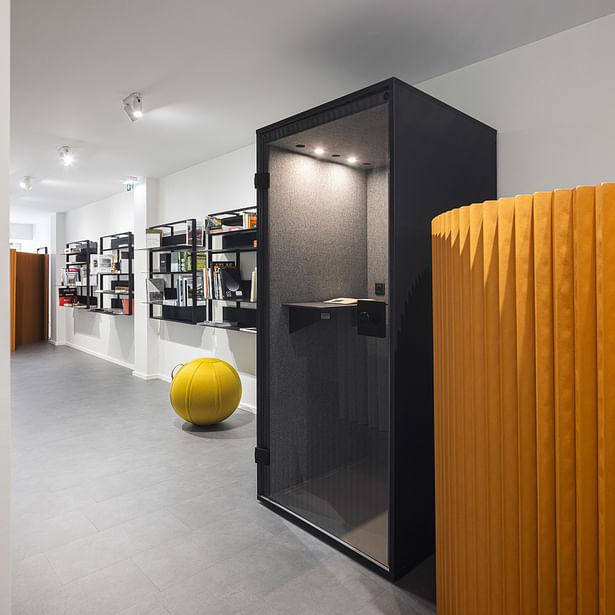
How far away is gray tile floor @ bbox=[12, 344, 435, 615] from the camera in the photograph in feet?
6.33

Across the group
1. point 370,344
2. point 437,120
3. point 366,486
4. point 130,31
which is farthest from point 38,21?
point 366,486

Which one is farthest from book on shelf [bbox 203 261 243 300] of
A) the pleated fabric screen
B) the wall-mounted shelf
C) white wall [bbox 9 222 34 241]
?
white wall [bbox 9 222 34 241]

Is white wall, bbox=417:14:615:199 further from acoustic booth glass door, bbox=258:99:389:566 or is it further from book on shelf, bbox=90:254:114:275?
book on shelf, bbox=90:254:114:275

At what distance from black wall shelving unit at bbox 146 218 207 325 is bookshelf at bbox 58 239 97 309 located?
271 centimetres

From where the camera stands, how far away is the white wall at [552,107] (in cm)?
236

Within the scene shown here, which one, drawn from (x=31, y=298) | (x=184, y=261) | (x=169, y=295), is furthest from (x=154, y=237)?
(x=31, y=298)

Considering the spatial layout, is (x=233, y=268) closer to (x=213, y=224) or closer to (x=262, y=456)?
(x=213, y=224)

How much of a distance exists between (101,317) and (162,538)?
6.53 metres

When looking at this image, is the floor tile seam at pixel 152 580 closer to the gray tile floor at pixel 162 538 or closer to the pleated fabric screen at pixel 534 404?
the gray tile floor at pixel 162 538

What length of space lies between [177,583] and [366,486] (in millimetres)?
1227

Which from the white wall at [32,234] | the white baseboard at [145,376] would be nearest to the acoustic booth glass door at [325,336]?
the white baseboard at [145,376]

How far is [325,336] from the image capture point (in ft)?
9.46

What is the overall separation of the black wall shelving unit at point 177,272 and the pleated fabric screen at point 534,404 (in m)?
4.00

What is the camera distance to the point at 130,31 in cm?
255
